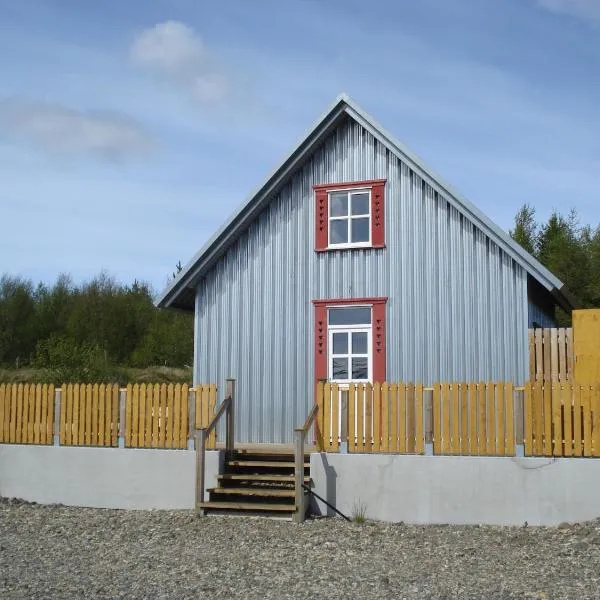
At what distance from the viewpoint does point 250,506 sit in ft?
43.1

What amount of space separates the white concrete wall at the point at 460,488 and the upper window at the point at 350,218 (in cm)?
547

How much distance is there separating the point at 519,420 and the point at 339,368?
197 inches

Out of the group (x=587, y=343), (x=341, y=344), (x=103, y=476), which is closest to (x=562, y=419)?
(x=587, y=343)

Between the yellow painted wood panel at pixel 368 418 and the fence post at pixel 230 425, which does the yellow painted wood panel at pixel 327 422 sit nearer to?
the yellow painted wood panel at pixel 368 418

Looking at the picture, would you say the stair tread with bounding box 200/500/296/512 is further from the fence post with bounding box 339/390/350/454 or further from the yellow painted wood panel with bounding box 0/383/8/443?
the yellow painted wood panel with bounding box 0/383/8/443

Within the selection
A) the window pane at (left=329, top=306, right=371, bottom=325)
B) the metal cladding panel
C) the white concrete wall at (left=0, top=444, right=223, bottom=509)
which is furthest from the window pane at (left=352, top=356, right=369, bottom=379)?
the white concrete wall at (left=0, top=444, right=223, bottom=509)

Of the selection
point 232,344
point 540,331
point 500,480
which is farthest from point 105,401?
point 540,331

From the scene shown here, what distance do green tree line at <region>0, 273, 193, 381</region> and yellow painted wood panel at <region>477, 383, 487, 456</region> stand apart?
32.0 m

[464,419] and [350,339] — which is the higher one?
[350,339]

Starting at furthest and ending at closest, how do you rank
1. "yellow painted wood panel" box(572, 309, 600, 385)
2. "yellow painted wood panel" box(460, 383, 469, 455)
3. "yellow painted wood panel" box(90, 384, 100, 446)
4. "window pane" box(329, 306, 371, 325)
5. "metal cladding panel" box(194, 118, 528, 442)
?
"window pane" box(329, 306, 371, 325), "metal cladding panel" box(194, 118, 528, 442), "yellow painted wood panel" box(572, 309, 600, 385), "yellow painted wood panel" box(90, 384, 100, 446), "yellow painted wood panel" box(460, 383, 469, 455)

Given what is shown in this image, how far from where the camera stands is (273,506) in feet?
42.9

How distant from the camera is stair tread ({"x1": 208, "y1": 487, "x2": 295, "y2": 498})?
43.4ft

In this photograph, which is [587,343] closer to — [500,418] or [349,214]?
[500,418]

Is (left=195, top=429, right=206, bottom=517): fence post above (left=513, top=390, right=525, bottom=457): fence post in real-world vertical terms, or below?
below
